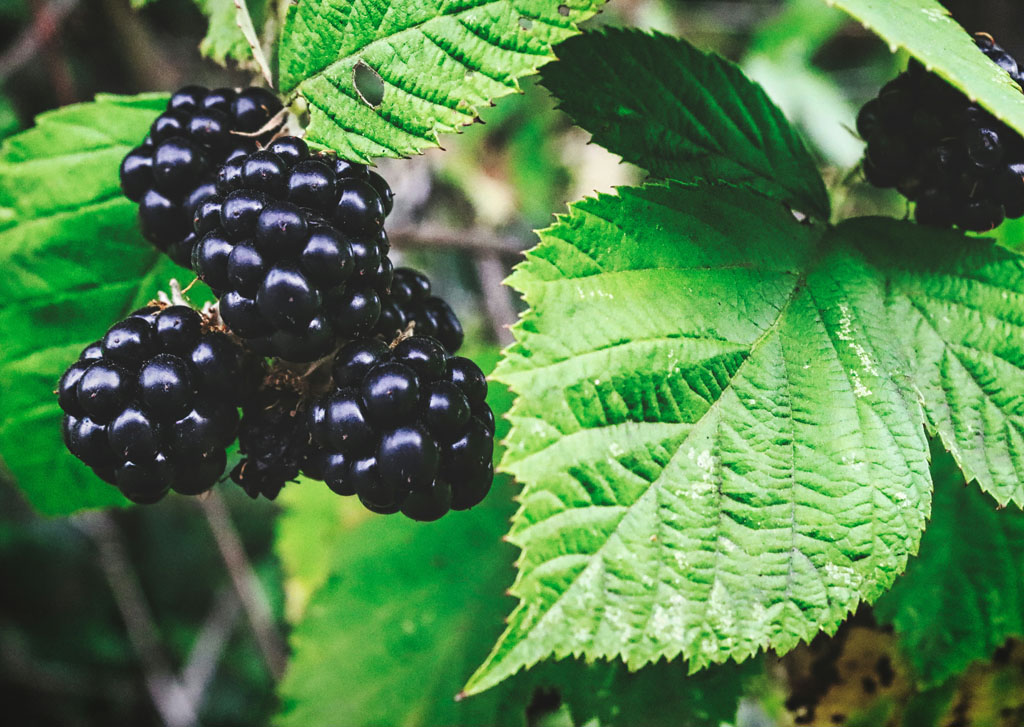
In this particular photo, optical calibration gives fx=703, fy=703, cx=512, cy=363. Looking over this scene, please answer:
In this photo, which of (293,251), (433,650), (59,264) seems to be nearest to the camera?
(293,251)

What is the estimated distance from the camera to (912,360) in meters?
1.02

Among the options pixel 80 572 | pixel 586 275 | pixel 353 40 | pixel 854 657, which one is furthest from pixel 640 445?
pixel 80 572

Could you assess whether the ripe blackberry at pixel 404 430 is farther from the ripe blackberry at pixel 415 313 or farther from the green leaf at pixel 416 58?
the green leaf at pixel 416 58

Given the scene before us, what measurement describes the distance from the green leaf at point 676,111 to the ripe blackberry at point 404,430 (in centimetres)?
45

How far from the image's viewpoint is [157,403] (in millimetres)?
834

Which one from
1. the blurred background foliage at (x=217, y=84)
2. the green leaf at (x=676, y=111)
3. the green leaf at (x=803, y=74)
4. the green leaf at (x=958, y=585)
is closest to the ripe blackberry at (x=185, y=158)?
the green leaf at (x=676, y=111)

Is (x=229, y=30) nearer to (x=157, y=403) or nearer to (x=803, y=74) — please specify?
(x=157, y=403)

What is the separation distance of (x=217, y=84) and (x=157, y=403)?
309 centimetres

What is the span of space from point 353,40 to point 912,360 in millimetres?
896

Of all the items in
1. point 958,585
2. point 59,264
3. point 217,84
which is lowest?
point 958,585

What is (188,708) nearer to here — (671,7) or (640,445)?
(640,445)

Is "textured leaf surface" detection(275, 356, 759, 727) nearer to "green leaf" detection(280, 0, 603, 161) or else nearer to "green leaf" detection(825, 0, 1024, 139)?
"green leaf" detection(280, 0, 603, 161)

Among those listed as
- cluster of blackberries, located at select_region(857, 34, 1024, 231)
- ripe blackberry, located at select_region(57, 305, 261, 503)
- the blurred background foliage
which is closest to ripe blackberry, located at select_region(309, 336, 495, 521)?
ripe blackberry, located at select_region(57, 305, 261, 503)

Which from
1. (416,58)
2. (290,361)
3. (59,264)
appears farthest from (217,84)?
(290,361)
